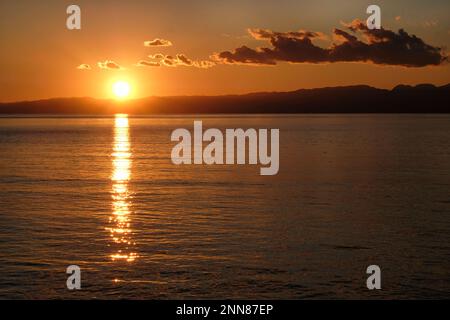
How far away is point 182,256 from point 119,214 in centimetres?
1028

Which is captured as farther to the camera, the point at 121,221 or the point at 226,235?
the point at 121,221

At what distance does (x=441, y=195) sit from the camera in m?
38.6

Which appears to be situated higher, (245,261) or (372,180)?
(372,180)

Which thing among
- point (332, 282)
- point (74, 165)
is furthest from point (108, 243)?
point (74, 165)

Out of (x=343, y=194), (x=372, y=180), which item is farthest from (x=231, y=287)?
(x=372, y=180)

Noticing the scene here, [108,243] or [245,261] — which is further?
[108,243]

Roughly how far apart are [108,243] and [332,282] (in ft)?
32.5

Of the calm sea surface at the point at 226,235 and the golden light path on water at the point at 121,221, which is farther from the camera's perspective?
the golden light path on water at the point at 121,221

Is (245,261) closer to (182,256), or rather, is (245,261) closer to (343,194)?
(182,256)

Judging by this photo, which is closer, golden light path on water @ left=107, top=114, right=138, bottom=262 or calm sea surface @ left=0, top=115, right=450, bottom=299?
calm sea surface @ left=0, top=115, right=450, bottom=299

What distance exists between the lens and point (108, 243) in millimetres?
25625

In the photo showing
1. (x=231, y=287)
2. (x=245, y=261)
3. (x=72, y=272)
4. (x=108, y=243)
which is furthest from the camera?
(x=108, y=243)
